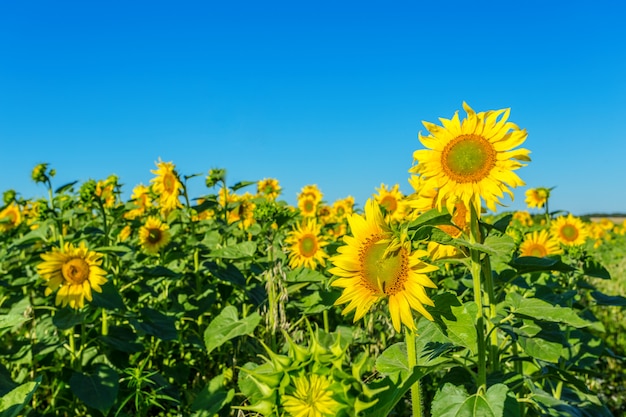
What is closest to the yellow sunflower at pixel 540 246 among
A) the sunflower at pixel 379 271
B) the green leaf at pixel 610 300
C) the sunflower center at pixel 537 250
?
the sunflower center at pixel 537 250

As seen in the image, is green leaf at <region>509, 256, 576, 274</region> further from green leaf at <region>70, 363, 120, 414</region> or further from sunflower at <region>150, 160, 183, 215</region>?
sunflower at <region>150, 160, 183, 215</region>

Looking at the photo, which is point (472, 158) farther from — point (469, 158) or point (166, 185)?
point (166, 185)

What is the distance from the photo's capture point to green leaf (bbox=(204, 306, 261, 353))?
2748 mm

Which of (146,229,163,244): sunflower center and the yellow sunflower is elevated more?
(146,229,163,244): sunflower center

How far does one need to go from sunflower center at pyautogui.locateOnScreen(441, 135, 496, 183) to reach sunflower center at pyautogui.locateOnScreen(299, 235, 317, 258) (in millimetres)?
2217

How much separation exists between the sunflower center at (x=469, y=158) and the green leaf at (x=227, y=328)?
1217 millimetres

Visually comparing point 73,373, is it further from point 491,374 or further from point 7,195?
point 7,195

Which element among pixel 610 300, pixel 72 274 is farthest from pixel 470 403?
pixel 72 274

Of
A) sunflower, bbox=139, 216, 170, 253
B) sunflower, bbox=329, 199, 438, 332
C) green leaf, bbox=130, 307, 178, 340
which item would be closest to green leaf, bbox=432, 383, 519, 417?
sunflower, bbox=329, 199, 438, 332

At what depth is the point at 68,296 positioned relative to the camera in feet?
10.7

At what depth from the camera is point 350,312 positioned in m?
2.79

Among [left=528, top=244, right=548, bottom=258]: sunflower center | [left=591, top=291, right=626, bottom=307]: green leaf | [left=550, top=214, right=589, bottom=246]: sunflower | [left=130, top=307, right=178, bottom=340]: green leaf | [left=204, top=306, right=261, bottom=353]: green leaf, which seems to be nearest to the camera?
[left=204, top=306, right=261, bottom=353]: green leaf

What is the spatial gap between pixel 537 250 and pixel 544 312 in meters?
2.26

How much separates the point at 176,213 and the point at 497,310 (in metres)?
2.98
